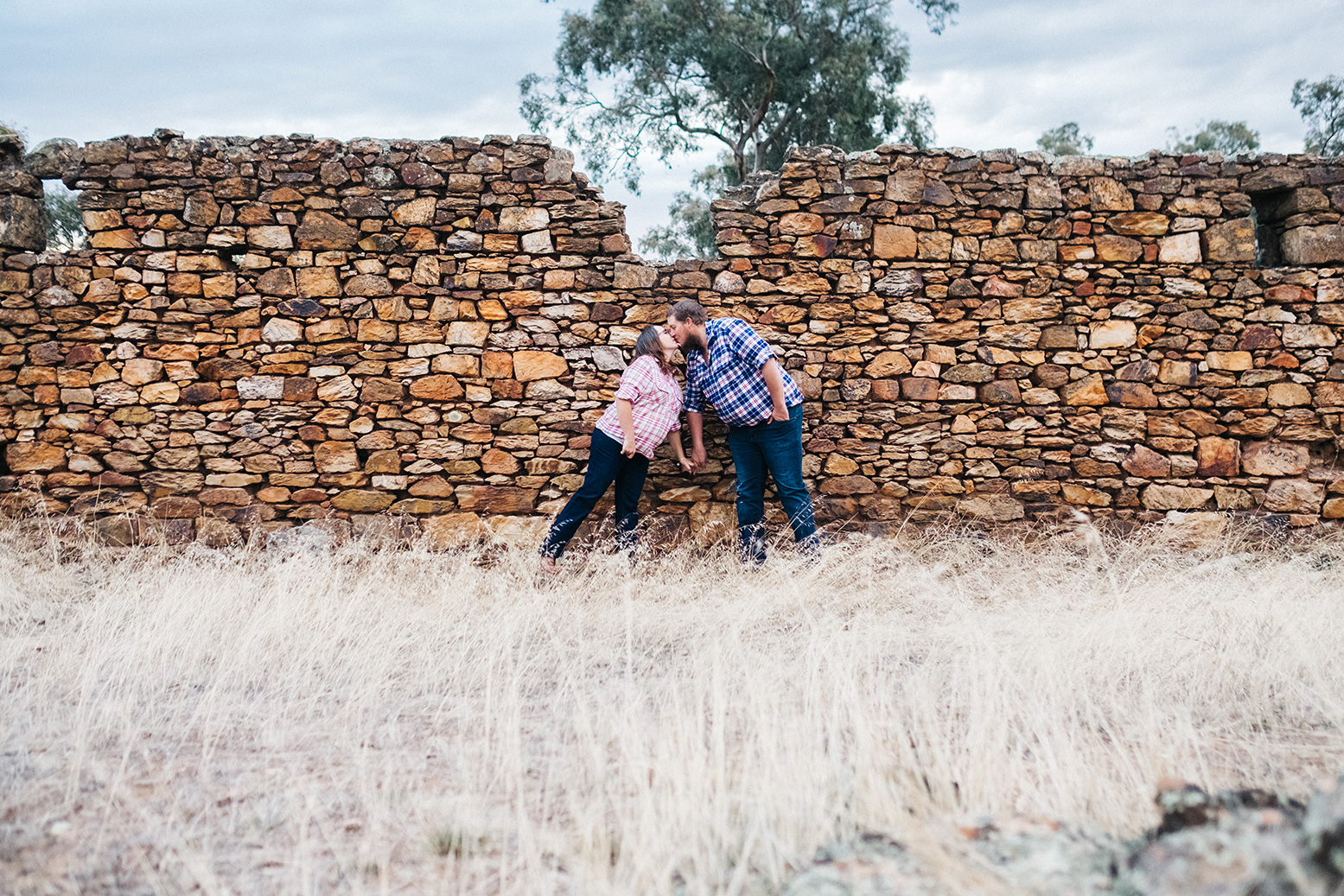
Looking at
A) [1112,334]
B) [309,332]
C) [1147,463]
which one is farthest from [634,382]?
[1147,463]

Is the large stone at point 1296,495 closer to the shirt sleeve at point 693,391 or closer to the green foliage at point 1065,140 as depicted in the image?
the shirt sleeve at point 693,391

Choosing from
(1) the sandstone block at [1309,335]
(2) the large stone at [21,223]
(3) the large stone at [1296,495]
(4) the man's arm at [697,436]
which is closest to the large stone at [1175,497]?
(3) the large stone at [1296,495]

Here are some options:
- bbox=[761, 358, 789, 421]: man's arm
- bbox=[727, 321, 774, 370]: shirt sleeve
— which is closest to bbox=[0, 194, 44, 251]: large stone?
bbox=[727, 321, 774, 370]: shirt sleeve

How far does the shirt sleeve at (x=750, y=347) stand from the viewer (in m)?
5.16

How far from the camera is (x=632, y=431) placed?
5.23 meters

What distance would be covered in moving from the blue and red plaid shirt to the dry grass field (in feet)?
3.35

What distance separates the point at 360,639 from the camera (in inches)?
158

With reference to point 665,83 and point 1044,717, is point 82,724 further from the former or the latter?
point 665,83

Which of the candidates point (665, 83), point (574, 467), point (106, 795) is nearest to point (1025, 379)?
point (574, 467)

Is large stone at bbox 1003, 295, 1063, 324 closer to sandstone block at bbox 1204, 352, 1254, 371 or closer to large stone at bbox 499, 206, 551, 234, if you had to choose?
sandstone block at bbox 1204, 352, 1254, 371

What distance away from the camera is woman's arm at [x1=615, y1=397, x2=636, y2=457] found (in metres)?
5.18

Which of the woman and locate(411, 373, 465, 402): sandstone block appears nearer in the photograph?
the woman

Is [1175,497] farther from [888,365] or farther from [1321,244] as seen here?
[888,365]

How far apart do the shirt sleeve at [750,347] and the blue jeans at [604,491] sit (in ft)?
3.18
